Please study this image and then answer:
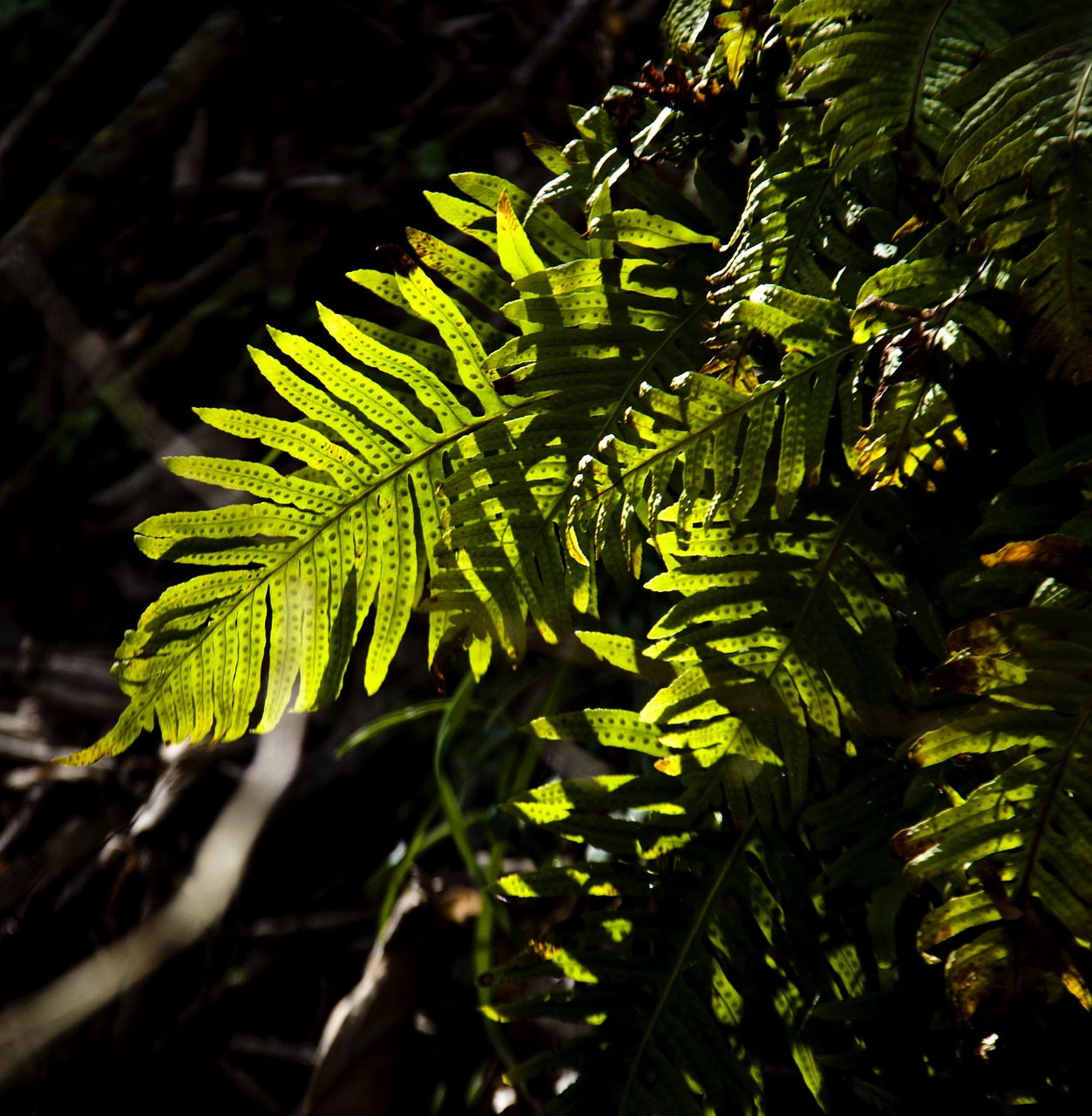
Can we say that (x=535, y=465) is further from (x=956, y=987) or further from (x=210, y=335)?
(x=210, y=335)

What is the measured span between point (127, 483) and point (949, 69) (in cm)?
251

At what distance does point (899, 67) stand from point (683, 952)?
910mm

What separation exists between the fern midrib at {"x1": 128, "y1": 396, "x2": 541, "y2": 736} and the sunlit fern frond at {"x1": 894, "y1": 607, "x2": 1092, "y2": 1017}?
0.52 metres

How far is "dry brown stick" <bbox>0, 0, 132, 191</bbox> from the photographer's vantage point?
2936 millimetres

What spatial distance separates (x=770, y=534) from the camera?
0.93m

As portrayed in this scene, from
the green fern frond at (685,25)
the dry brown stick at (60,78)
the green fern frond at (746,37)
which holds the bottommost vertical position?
the green fern frond at (746,37)

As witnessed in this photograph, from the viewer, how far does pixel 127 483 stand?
8.93 feet

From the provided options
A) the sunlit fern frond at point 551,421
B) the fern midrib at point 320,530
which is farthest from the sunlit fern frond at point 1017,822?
the fern midrib at point 320,530

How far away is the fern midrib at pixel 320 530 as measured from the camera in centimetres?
98

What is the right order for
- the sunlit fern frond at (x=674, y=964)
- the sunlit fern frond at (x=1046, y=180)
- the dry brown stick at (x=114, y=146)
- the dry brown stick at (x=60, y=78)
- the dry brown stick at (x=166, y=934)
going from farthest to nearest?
the dry brown stick at (x=60, y=78), the dry brown stick at (x=114, y=146), the dry brown stick at (x=166, y=934), the sunlit fern frond at (x=674, y=964), the sunlit fern frond at (x=1046, y=180)

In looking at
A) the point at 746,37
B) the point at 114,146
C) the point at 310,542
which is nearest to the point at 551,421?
the point at 310,542

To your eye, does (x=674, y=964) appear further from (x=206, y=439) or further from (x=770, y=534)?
(x=206, y=439)

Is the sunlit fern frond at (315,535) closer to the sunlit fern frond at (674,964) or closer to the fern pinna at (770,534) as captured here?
the fern pinna at (770,534)

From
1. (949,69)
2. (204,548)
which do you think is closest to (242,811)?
(204,548)
